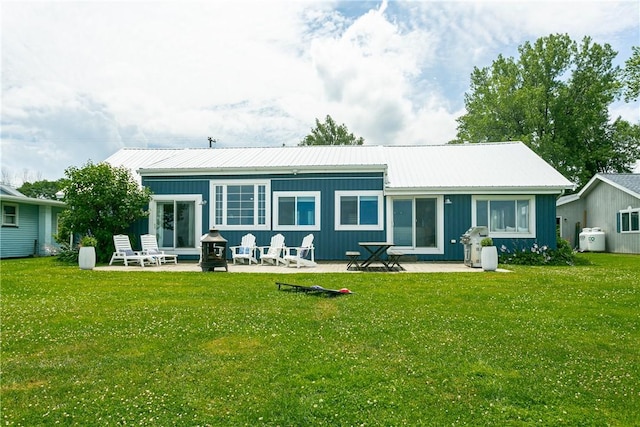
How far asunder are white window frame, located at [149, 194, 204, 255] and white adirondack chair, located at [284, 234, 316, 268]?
328cm

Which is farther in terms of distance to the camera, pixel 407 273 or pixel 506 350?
pixel 407 273

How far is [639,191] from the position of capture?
68.2 feet

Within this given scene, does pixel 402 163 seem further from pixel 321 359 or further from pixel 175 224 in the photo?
pixel 321 359

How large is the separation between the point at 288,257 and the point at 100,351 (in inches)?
351

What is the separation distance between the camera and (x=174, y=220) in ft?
51.9

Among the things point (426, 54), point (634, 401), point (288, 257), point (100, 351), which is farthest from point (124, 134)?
point (634, 401)

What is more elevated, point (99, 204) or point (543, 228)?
point (99, 204)

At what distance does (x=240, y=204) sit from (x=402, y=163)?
650cm

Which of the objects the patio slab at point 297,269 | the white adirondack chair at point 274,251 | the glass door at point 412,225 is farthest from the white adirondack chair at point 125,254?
the glass door at point 412,225

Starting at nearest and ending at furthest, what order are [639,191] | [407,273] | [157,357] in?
[157,357], [407,273], [639,191]

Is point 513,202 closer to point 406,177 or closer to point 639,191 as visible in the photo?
point 406,177

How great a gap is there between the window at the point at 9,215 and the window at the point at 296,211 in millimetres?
11440

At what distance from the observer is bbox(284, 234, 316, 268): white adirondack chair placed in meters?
13.4

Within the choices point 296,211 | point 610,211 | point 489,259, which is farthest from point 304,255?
point 610,211
